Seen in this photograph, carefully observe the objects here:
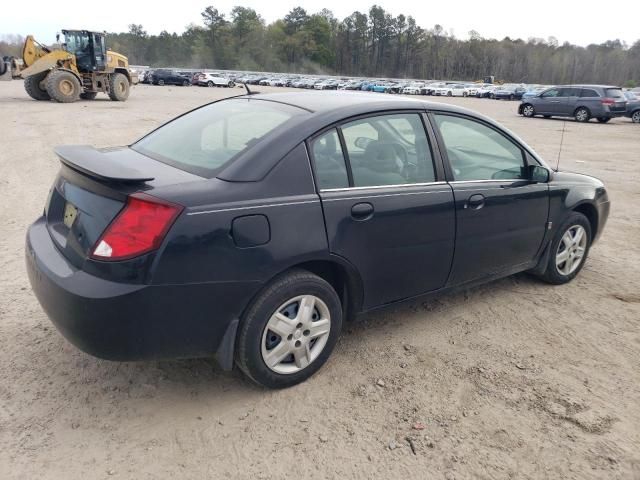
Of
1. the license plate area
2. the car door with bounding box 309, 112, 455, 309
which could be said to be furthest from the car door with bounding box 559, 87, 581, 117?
the license plate area

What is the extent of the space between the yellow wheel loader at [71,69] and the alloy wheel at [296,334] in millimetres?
22065

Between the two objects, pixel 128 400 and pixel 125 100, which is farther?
pixel 125 100

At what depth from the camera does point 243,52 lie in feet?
392

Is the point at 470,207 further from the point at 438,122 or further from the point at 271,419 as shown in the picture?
the point at 271,419

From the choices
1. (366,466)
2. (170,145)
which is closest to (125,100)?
(170,145)

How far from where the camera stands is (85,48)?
22.6 m

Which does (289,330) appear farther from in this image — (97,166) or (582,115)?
(582,115)

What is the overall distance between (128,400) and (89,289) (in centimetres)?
79

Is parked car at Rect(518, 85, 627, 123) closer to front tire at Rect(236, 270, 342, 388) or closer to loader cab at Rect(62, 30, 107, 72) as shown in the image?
loader cab at Rect(62, 30, 107, 72)

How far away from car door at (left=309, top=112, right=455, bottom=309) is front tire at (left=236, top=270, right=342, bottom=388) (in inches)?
10.9

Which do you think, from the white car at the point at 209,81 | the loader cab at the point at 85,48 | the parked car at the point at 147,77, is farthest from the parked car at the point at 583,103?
the parked car at the point at 147,77

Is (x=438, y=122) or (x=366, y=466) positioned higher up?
(x=438, y=122)

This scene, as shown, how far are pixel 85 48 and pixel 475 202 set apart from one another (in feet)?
77.6

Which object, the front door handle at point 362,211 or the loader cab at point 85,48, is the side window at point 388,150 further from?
the loader cab at point 85,48
